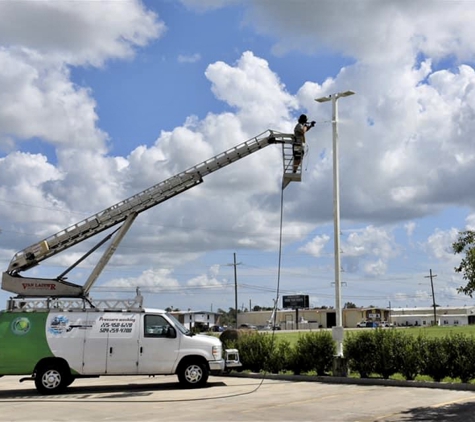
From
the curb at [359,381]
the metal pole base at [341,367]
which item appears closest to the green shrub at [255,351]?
the curb at [359,381]

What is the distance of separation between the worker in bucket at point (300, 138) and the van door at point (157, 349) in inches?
275

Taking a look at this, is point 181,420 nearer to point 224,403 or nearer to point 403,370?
point 224,403

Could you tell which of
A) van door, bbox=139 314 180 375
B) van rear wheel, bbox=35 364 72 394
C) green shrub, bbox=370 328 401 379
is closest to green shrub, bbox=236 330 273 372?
green shrub, bbox=370 328 401 379

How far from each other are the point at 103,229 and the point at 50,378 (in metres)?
6.01

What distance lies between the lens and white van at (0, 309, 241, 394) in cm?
1584

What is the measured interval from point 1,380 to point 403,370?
13.3m

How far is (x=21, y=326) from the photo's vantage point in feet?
52.7

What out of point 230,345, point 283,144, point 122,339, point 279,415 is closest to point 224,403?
point 279,415

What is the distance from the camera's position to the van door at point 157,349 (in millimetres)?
16281

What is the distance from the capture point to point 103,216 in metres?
20.5

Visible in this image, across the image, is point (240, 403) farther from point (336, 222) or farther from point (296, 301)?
point (296, 301)

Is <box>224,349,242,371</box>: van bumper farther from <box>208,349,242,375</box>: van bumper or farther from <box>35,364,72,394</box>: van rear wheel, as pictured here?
<box>35,364,72,394</box>: van rear wheel

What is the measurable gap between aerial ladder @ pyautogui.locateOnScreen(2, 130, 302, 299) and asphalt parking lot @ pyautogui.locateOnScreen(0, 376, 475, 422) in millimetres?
3086

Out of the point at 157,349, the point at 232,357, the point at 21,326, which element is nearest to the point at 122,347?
the point at 157,349
